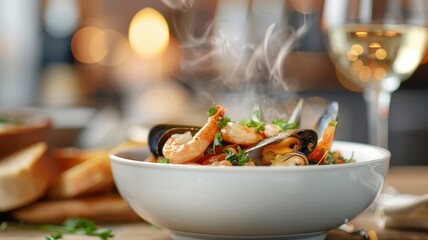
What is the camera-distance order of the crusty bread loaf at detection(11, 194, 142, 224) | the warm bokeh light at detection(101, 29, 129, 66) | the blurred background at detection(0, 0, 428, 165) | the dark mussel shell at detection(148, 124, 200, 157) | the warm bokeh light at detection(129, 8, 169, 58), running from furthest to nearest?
the warm bokeh light at detection(101, 29, 129, 66) → the warm bokeh light at detection(129, 8, 169, 58) → the blurred background at detection(0, 0, 428, 165) → the crusty bread loaf at detection(11, 194, 142, 224) → the dark mussel shell at detection(148, 124, 200, 157)

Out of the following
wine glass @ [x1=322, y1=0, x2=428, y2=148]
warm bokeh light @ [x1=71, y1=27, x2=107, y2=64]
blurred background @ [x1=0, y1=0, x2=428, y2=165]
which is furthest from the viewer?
warm bokeh light @ [x1=71, y1=27, x2=107, y2=64]

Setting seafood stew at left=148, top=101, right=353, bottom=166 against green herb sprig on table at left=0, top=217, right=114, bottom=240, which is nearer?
seafood stew at left=148, top=101, right=353, bottom=166

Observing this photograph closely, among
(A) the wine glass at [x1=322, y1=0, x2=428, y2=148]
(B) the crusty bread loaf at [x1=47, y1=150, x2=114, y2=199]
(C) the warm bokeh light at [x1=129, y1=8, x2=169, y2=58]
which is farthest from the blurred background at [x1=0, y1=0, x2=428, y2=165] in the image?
(B) the crusty bread loaf at [x1=47, y1=150, x2=114, y2=199]

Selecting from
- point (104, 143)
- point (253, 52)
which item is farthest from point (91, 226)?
point (104, 143)

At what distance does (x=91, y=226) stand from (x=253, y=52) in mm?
371

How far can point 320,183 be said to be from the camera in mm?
729

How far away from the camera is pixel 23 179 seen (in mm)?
1021

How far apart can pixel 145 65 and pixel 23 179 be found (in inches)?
163

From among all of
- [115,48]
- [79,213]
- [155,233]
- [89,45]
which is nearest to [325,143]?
[155,233]

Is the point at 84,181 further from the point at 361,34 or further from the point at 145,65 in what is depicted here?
the point at 145,65

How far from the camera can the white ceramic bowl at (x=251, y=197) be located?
72 centimetres

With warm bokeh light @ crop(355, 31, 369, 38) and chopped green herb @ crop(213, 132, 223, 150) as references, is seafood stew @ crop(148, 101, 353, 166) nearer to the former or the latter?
chopped green herb @ crop(213, 132, 223, 150)

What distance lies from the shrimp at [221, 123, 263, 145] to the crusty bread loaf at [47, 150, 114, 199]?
1.19ft

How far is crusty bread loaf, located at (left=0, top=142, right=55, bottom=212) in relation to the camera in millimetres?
1007
